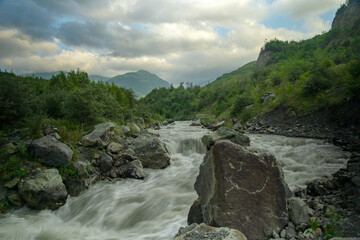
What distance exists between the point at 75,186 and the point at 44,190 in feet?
4.40

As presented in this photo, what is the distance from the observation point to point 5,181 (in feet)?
24.0

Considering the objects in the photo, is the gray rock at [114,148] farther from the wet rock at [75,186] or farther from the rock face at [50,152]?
the wet rock at [75,186]

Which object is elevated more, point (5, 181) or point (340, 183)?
point (340, 183)

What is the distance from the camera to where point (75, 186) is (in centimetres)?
826

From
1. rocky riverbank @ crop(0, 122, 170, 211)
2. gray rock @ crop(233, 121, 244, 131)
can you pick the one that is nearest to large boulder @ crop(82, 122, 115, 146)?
rocky riverbank @ crop(0, 122, 170, 211)

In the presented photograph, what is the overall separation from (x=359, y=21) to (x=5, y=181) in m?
49.7

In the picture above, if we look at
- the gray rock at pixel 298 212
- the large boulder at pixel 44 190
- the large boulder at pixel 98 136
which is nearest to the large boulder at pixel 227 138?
the large boulder at pixel 98 136

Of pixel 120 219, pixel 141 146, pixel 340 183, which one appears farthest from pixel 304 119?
pixel 120 219

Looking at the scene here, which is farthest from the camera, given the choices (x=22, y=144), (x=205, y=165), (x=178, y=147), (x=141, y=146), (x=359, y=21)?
(x=359, y=21)

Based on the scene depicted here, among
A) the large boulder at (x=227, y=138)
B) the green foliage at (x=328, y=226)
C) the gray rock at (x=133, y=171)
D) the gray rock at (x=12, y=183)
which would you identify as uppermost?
the large boulder at (x=227, y=138)

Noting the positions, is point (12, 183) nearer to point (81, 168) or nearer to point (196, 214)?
point (81, 168)

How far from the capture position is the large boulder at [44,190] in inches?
271

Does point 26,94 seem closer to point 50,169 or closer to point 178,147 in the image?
point 50,169

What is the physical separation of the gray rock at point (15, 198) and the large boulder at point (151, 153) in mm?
5263
